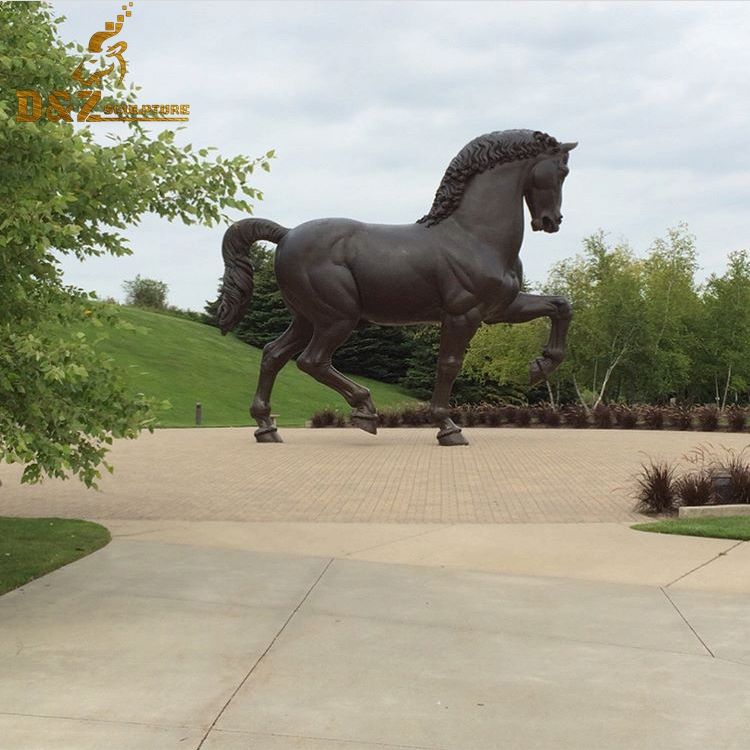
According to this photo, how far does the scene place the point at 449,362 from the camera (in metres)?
15.5

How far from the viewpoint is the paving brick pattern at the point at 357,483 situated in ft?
30.2

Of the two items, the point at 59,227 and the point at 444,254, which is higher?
the point at 444,254

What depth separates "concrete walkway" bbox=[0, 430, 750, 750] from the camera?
3.62 m

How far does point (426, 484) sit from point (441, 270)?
15.9ft

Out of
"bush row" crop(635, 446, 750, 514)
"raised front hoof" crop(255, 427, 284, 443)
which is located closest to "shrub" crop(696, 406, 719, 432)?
"raised front hoof" crop(255, 427, 284, 443)

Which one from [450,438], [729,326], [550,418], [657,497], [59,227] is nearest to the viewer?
[59,227]

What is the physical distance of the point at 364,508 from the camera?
939 cm

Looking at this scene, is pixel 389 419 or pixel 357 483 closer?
pixel 357 483

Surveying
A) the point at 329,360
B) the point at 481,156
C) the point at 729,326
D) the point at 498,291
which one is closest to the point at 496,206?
the point at 481,156

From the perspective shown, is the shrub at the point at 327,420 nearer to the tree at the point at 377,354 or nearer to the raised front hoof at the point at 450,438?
the raised front hoof at the point at 450,438

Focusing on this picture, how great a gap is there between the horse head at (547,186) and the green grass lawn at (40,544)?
9.40 metres

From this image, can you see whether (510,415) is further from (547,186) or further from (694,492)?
(694,492)

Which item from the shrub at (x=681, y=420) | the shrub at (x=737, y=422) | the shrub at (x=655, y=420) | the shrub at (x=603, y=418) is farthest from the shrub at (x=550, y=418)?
the shrub at (x=737, y=422)

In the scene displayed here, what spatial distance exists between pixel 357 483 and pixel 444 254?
505 centimetres
